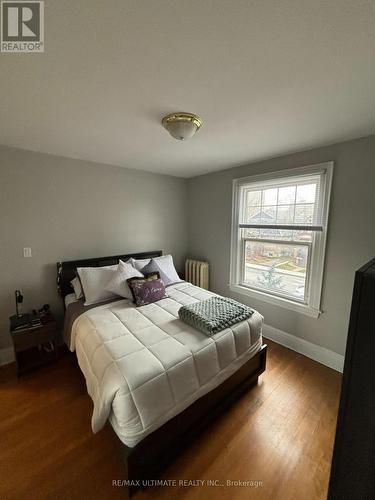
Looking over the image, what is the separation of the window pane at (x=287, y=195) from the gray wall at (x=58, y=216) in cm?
182

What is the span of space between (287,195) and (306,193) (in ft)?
0.70

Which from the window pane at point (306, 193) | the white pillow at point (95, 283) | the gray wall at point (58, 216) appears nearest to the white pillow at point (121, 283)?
the white pillow at point (95, 283)

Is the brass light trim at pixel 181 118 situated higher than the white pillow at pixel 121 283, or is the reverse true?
the brass light trim at pixel 181 118

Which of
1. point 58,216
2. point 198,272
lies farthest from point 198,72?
point 198,272

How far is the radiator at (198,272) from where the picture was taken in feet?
10.8

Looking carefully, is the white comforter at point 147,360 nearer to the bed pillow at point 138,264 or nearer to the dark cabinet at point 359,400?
the bed pillow at point 138,264

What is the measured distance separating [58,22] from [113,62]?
24 centimetres

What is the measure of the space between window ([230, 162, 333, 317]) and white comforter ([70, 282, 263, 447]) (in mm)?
859

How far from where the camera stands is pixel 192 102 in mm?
1313

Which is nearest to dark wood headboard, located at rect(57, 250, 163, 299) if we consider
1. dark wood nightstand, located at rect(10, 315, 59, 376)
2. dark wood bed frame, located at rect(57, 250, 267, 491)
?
dark wood nightstand, located at rect(10, 315, 59, 376)

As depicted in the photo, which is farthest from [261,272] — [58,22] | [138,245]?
[58,22]

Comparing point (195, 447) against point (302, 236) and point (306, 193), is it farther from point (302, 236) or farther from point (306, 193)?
point (306, 193)

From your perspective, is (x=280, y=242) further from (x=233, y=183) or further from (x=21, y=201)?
(x=21, y=201)

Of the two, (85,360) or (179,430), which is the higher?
(85,360)
